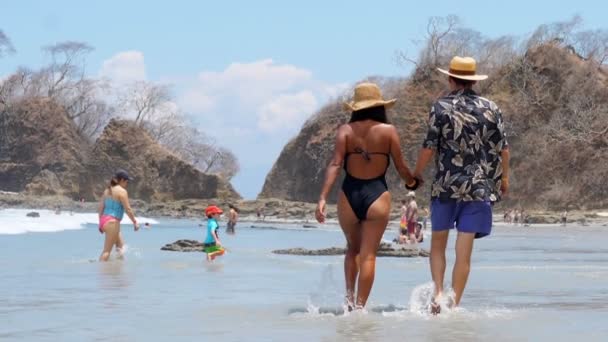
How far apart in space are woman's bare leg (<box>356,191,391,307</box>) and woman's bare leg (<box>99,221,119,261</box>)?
287 inches

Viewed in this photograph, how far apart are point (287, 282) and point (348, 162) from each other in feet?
11.5

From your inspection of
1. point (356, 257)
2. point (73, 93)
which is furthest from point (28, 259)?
point (73, 93)

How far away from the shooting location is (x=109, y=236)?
14.7 metres

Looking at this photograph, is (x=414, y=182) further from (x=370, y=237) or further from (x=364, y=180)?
(x=370, y=237)

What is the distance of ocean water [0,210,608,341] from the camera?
267 inches

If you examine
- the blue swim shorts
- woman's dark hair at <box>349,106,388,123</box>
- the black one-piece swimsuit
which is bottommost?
the blue swim shorts

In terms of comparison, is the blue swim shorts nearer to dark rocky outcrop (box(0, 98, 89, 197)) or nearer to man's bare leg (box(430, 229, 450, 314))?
man's bare leg (box(430, 229, 450, 314))

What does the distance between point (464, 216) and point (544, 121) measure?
185 ft

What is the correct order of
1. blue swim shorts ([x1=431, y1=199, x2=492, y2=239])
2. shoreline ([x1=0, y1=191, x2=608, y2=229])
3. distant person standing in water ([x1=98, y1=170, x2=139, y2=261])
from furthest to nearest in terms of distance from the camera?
shoreline ([x1=0, y1=191, x2=608, y2=229]), distant person standing in water ([x1=98, y1=170, x2=139, y2=261]), blue swim shorts ([x1=431, y1=199, x2=492, y2=239])

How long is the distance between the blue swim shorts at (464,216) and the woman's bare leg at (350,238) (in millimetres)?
536

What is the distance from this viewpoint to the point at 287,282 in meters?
Answer: 11.2

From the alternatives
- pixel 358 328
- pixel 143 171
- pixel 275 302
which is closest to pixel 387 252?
pixel 275 302

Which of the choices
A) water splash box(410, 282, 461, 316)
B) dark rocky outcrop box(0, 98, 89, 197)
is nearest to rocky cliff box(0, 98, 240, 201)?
dark rocky outcrop box(0, 98, 89, 197)

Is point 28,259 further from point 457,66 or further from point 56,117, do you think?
point 56,117
